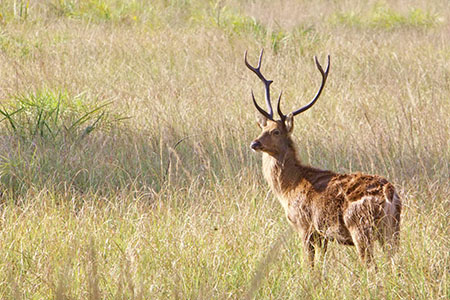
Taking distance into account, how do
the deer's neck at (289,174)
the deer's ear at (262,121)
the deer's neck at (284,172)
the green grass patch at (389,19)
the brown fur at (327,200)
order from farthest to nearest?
1. the green grass patch at (389,19)
2. the deer's ear at (262,121)
3. the deer's neck at (284,172)
4. the deer's neck at (289,174)
5. the brown fur at (327,200)

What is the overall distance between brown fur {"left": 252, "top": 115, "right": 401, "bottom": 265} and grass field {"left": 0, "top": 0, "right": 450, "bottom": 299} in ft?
0.41

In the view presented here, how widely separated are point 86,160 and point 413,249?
8.89 ft

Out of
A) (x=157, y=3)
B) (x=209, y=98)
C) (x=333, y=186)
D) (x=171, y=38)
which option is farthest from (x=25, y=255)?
(x=157, y=3)

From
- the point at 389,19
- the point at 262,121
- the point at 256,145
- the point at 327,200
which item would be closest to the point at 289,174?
the point at 256,145

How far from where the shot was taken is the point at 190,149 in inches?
240

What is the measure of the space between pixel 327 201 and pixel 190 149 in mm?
2302

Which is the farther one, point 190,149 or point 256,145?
point 190,149

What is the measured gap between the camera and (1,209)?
15.9ft

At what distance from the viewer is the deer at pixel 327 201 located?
365 centimetres

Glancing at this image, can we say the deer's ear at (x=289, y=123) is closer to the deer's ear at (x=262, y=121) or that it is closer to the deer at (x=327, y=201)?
the deer at (x=327, y=201)

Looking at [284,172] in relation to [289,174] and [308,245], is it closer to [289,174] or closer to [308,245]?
[289,174]

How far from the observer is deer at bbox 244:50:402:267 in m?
3.65

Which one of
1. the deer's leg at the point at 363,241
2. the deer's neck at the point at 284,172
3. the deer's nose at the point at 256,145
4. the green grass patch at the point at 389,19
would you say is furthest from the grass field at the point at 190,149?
the green grass patch at the point at 389,19

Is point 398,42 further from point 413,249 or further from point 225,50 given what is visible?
point 413,249
